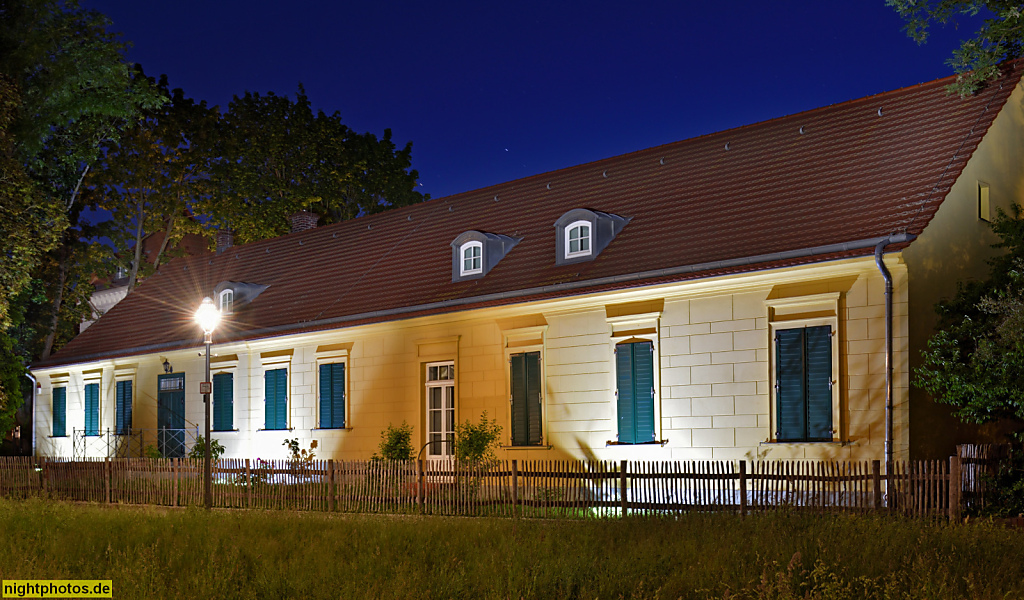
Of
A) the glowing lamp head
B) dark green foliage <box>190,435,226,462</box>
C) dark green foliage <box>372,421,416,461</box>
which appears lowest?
dark green foliage <box>190,435,226,462</box>

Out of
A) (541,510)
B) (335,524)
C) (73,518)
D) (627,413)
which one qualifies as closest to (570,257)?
(627,413)

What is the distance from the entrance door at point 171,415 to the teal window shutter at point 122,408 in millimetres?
1685

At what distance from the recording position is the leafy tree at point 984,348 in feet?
48.9

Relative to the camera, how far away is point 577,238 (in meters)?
22.5

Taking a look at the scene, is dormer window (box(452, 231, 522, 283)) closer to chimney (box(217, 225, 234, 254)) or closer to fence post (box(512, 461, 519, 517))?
fence post (box(512, 461, 519, 517))

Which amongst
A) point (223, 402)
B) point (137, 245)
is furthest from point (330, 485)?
point (137, 245)

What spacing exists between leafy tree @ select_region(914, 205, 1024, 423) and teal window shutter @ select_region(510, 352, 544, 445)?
8101 mm

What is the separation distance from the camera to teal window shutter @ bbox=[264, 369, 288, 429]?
27812 millimetres

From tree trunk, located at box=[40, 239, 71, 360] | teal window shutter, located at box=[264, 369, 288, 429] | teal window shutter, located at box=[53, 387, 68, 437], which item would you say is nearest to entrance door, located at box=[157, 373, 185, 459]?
teal window shutter, located at box=[264, 369, 288, 429]

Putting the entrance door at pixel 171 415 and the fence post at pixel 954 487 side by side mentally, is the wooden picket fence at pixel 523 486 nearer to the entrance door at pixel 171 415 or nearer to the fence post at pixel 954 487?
the fence post at pixel 954 487

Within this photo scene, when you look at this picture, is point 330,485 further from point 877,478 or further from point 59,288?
point 59,288

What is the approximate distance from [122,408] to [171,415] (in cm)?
293

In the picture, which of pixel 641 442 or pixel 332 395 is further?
pixel 332 395

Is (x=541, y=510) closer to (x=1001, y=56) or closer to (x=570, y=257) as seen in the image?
(x=570, y=257)
